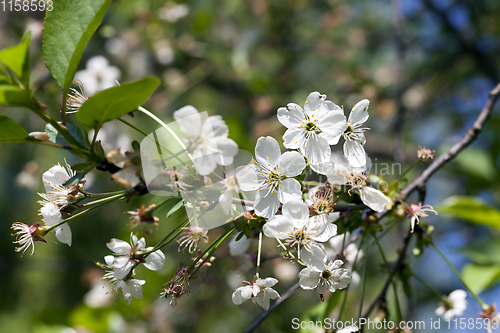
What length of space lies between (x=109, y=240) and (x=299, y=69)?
9.39ft

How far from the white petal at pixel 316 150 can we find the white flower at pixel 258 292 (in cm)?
29

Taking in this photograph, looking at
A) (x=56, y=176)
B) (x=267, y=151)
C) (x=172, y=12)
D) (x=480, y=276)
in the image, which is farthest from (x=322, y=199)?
(x=172, y=12)

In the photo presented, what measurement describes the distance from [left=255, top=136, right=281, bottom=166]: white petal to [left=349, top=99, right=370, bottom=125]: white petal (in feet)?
0.69

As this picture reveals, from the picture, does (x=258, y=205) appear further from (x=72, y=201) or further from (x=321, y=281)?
(x=72, y=201)

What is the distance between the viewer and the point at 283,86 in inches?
108

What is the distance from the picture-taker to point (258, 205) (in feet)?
2.49

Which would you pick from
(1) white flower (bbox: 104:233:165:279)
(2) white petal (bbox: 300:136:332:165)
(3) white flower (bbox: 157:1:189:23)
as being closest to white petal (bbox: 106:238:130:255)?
(1) white flower (bbox: 104:233:165:279)

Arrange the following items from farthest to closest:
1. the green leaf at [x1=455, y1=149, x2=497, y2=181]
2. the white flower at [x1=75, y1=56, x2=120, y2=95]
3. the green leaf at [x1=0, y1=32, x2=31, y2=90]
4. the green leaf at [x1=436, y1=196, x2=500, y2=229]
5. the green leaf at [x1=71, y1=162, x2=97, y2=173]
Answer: the white flower at [x1=75, y1=56, x2=120, y2=95], the green leaf at [x1=455, y1=149, x2=497, y2=181], the green leaf at [x1=436, y1=196, x2=500, y2=229], the green leaf at [x1=71, y1=162, x2=97, y2=173], the green leaf at [x1=0, y1=32, x2=31, y2=90]

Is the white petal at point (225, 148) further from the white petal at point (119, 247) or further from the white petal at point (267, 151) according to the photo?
the white petal at point (119, 247)

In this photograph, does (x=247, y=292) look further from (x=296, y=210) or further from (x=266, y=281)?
(x=296, y=210)

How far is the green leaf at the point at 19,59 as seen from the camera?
58 cm

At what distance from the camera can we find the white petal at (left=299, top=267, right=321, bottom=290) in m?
0.79

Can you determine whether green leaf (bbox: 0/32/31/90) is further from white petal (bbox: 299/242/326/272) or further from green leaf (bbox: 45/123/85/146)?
white petal (bbox: 299/242/326/272)

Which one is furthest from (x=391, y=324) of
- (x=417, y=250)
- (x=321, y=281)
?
(x=321, y=281)
